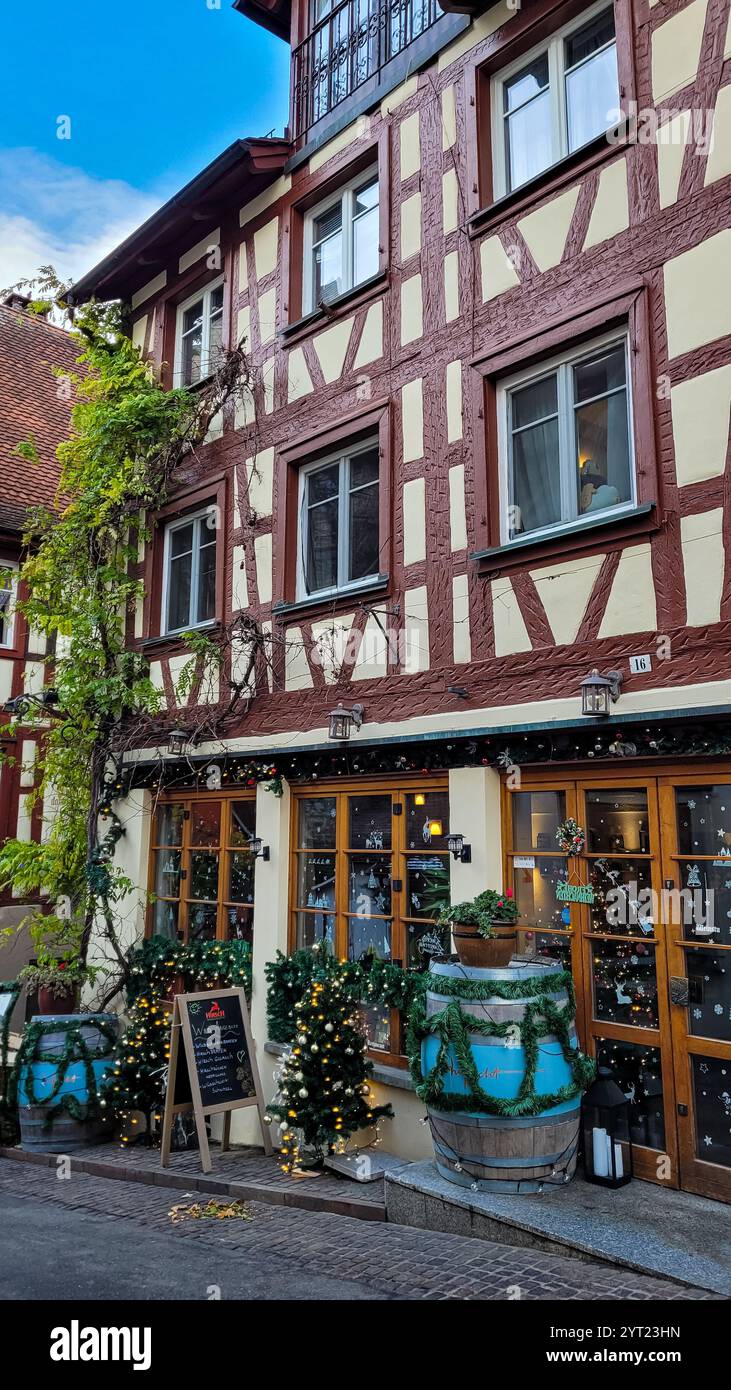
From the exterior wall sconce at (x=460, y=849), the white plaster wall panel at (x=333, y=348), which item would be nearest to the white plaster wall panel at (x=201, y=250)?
the white plaster wall panel at (x=333, y=348)

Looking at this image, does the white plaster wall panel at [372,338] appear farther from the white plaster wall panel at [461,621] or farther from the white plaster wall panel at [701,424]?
the white plaster wall panel at [701,424]

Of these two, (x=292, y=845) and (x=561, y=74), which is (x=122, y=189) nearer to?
(x=561, y=74)

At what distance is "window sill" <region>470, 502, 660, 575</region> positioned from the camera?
210 inches

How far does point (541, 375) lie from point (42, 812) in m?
9.53

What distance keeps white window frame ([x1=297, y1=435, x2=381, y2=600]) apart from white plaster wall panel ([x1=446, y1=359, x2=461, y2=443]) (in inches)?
29.2

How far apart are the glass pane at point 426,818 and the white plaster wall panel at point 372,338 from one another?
3.29 metres

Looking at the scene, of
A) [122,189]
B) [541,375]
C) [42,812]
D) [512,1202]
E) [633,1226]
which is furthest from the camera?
[42,812]

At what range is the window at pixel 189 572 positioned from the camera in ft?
30.1

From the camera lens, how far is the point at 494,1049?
4.95m

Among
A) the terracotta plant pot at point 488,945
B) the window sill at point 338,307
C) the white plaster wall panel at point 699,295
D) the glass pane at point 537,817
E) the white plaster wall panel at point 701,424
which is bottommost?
the terracotta plant pot at point 488,945

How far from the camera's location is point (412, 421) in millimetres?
6961

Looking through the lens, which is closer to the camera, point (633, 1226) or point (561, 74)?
point (633, 1226)
